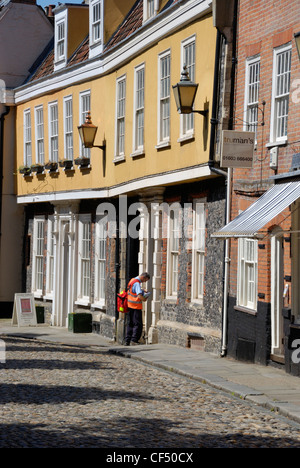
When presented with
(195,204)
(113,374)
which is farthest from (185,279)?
(113,374)

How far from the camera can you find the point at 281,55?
1627 cm

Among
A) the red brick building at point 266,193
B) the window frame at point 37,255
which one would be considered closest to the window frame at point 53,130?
the window frame at point 37,255

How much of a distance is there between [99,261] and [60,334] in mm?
2324

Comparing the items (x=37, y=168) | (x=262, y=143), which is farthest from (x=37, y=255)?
(x=262, y=143)

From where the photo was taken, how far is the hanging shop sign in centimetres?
1673

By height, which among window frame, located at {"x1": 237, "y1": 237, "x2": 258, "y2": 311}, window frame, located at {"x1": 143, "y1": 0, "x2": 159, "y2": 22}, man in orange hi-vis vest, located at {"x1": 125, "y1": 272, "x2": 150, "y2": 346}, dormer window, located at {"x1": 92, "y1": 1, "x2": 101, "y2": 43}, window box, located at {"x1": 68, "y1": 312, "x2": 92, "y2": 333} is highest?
dormer window, located at {"x1": 92, "y1": 1, "x2": 101, "y2": 43}

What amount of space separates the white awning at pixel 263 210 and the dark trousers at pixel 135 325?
663cm

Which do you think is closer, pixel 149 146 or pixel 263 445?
pixel 263 445

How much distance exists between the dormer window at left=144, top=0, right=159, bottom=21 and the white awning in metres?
7.95

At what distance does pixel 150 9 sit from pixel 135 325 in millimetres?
7493

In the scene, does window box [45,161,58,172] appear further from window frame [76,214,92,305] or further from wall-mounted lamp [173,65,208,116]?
wall-mounted lamp [173,65,208,116]

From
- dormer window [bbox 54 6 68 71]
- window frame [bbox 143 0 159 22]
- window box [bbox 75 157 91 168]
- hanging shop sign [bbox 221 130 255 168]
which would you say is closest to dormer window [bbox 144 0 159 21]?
window frame [bbox 143 0 159 22]

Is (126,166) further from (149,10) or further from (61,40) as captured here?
(61,40)
